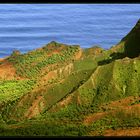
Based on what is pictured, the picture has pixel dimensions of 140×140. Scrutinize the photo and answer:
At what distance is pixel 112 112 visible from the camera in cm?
1276

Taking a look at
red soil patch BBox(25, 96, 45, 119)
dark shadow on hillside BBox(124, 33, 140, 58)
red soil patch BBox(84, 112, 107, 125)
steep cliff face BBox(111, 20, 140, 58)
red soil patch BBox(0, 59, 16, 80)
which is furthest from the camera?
steep cliff face BBox(111, 20, 140, 58)

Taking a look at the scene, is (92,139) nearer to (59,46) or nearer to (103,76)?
(103,76)

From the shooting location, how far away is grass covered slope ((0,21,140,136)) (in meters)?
11.8

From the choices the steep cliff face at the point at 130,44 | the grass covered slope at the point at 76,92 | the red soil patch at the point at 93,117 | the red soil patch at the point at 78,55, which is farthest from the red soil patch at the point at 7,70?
the red soil patch at the point at 93,117

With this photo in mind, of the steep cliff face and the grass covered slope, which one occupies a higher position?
the steep cliff face

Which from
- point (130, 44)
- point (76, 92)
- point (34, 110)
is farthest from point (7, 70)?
point (130, 44)

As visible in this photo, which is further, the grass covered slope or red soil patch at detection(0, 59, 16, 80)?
red soil patch at detection(0, 59, 16, 80)

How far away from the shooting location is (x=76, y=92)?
15.0m

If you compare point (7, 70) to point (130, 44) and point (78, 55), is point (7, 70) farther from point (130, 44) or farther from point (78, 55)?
point (130, 44)

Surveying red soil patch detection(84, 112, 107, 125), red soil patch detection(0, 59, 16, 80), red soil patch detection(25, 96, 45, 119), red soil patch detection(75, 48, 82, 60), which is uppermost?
red soil patch detection(75, 48, 82, 60)

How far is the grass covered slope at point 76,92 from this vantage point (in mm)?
11820

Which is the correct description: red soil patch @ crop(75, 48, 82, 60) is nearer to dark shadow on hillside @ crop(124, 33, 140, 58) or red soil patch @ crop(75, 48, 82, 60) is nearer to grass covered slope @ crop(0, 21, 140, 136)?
grass covered slope @ crop(0, 21, 140, 136)

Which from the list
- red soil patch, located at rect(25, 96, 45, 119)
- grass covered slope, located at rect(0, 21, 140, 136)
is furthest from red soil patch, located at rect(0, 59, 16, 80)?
red soil patch, located at rect(25, 96, 45, 119)

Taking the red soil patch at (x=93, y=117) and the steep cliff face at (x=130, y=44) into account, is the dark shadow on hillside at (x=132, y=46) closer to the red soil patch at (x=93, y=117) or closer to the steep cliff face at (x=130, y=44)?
the steep cliff face at (x=130, y=44)
